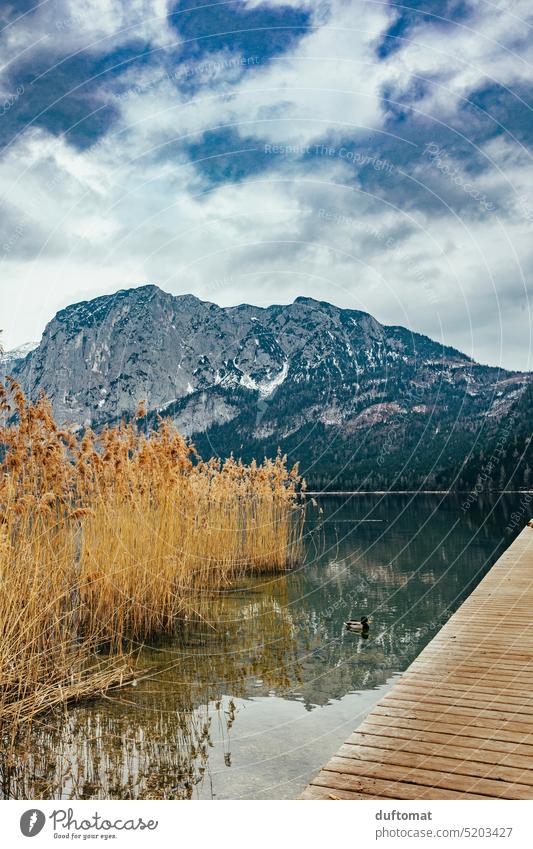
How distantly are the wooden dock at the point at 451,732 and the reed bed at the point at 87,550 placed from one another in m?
2.59

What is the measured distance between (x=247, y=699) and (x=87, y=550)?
8.41ft

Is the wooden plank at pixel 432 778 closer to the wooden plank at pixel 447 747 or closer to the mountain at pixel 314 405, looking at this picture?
the wooden plank at pixel 447 747

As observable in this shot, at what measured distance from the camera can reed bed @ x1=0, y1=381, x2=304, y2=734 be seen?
5043mm

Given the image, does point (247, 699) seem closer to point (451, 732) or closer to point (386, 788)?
point (451, 732)

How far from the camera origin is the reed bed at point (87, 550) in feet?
16.5

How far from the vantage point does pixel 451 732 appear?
12.3 feet

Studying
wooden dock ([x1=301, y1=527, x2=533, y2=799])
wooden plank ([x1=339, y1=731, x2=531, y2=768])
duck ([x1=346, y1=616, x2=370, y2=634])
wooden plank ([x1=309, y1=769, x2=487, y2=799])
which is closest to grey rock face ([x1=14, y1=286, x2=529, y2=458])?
duck ([x1=346, y1=616, x2=370, y2=634])

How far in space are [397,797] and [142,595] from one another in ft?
16.3

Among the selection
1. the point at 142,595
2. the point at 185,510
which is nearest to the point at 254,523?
the point at 185,510

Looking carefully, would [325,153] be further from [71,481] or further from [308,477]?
[308,477]

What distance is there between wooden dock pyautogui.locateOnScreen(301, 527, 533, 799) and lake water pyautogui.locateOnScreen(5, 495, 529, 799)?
59 centimetres

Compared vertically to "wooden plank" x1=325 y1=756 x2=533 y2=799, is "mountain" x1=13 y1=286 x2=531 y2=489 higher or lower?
higher

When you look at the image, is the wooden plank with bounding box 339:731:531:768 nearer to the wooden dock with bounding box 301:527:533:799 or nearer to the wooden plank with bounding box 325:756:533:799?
the wooden dock with bounding box 301:527:533:799

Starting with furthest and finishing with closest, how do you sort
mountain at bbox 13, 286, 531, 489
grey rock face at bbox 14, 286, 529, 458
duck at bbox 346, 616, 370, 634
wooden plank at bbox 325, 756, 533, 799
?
1. grey rock face at bbox 14, 286, 529, 458
2. mountain at bbox 13, 286, 531, 489
3. duck at bbox 346, 616, 370, 634
4. wooden plank at bbox 325, 756, 533, 799
